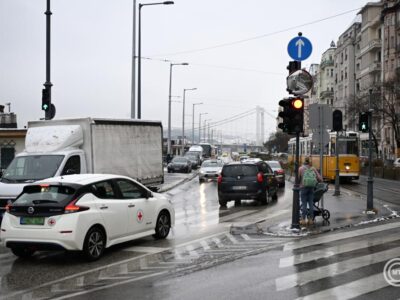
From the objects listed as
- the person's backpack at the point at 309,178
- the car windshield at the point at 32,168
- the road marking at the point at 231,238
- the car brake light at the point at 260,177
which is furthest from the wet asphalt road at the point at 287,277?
the car brake light at the point at 260,177

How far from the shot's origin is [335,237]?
11602mm

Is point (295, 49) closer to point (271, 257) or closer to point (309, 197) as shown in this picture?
point (309, 197)

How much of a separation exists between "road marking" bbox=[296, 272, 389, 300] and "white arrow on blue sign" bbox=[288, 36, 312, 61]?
21.7ft

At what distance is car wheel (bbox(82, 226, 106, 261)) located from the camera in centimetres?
920

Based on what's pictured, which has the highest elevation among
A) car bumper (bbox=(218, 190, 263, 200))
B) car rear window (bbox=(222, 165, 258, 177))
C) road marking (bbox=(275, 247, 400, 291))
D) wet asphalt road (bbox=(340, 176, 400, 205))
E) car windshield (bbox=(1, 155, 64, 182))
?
car windshield (bbox=(1, 155, 64, 182))

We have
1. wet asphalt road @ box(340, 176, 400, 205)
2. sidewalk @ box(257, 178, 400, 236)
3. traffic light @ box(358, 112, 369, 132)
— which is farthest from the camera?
wet asphalt road @ box(340, 176, 400, 205)

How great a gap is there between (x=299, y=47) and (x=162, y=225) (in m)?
5.35

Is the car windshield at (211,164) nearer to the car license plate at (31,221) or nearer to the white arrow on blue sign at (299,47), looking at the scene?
the white arrow on blue sign at (299,47)

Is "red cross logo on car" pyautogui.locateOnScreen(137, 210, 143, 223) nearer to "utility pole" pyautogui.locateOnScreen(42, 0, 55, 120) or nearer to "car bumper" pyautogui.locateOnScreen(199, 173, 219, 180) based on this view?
"utility pole" pyautogui.locateOnScreen(42, 0, 55, 120)

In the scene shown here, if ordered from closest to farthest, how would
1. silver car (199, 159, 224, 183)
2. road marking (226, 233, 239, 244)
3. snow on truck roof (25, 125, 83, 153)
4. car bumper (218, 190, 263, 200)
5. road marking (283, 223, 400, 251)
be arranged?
road marking (283, 223, 400, 251)
road marking (226, 233, 239, 244)
snow on truck roof (25, 125, 83, 153)
car bumper (218, 190, 263, 200)
silver car (199, 159, 224, 183)

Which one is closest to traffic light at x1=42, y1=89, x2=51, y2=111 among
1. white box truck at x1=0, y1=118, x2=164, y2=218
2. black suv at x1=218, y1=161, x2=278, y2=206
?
white box truck at x1=0, y1=118, x2=164, y2=218

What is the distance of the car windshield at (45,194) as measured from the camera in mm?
9305

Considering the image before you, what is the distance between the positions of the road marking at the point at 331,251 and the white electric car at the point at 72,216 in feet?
10.1

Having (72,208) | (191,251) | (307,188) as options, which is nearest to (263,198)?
(307,188)
